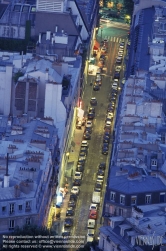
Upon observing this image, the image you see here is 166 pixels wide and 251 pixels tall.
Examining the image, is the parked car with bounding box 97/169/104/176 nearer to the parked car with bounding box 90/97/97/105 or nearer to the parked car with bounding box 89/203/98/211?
the parked car with bounding box 89/203/98/211

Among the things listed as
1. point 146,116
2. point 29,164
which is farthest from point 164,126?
point 29,164

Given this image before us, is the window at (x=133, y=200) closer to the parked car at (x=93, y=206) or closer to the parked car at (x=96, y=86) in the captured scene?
the parked car at (x=93, y=206)

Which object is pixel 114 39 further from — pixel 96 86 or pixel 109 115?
pixel 109 115

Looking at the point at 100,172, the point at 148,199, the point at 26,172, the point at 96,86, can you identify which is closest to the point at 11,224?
the point at 26,172

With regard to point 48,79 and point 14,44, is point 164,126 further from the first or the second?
point 14,44

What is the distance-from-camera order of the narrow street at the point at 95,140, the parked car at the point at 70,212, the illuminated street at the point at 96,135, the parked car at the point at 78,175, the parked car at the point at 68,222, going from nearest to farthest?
1. the parked car at the point at 68,222
2. the narrow street at the point at 95,140
3. the parked car at the point at 70,212
4. the illuminated street at the point at 96,135
5. the parked car at the point at 78,175

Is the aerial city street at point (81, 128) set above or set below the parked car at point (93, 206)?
above

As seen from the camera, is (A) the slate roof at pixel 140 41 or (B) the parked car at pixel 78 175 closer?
(B) the parked car at pixel 78 175

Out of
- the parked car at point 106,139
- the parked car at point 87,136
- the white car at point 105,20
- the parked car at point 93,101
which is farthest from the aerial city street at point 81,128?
the white car at point 105,20
